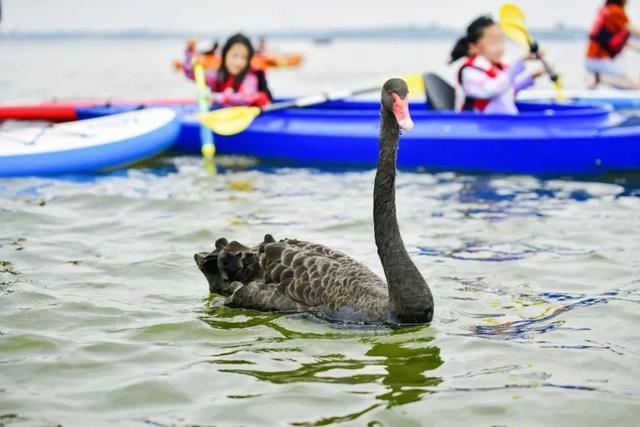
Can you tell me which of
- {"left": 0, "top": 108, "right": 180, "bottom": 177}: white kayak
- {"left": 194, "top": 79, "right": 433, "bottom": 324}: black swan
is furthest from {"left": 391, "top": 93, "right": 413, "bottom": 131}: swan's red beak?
{"left": 0, "top": 108, "right": 180, "bottom": 177}: white kayak

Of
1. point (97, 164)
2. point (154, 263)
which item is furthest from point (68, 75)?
point (154, 263)

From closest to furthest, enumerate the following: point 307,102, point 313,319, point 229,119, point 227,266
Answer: point 313,319, point 227,266, point 229,119, point 307,102

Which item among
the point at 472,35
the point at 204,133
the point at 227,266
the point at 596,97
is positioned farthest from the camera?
the point at 596,97

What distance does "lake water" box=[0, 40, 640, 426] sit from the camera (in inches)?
160

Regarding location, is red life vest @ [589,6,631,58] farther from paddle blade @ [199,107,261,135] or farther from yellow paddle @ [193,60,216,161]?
yellow paddle @ [193,60,216,161]

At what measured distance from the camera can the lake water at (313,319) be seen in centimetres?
407

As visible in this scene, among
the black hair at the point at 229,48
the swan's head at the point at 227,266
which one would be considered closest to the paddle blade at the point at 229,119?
the black hair at the point at 229,48

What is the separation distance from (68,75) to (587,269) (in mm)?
22766

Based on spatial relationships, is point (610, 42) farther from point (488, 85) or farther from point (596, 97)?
point (488, 85)

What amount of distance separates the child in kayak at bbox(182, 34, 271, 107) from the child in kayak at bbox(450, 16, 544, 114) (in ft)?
7.12

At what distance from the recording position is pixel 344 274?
5055 millimetres

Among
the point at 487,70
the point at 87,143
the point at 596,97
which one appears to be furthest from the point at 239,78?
the point at 596,97

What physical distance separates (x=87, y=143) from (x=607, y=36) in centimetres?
758

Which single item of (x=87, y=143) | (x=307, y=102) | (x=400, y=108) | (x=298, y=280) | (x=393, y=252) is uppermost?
(x=400, y=108)
